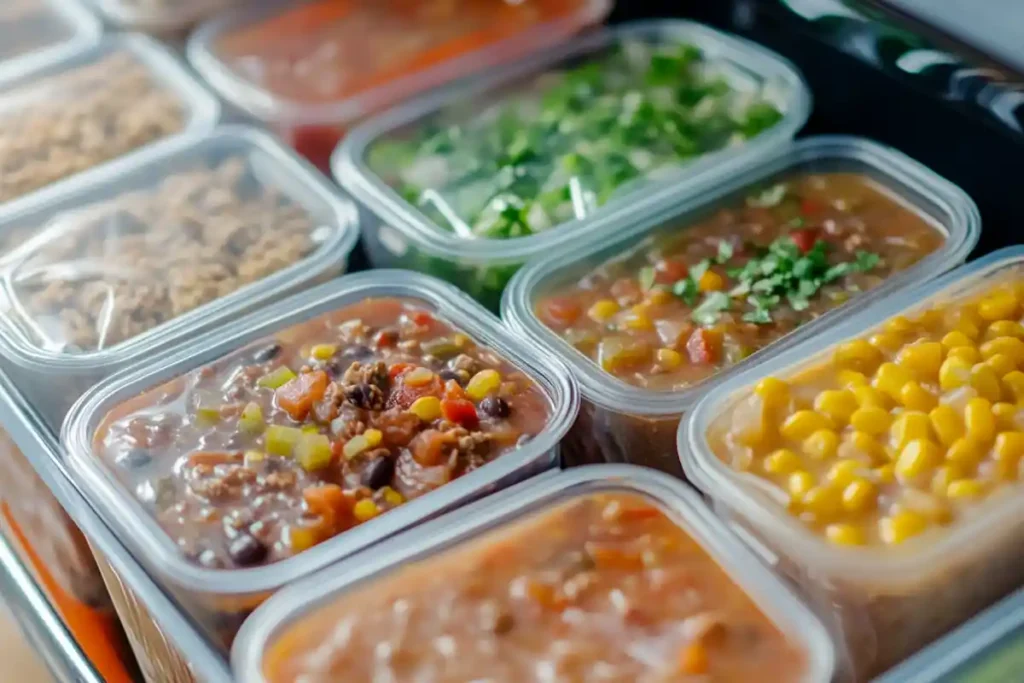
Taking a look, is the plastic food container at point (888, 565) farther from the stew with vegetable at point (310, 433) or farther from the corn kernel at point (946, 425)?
the stew with vegetable at point (310, 433)

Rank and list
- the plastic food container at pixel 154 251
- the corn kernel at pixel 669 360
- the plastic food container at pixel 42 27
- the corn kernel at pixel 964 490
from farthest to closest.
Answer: the plastic food container at pixel 42 27
the plastic food container at pixel 154 251
the corn kernel at pixel 669 360
the corn kernel at pixel 964 490

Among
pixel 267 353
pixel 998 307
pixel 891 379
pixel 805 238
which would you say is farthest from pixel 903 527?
pixel 267 353

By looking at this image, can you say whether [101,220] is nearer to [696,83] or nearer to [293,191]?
[293,191]

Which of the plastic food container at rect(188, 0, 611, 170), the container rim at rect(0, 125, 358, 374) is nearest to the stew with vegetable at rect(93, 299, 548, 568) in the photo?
the container rim at rect(0, 125, 358, 374)

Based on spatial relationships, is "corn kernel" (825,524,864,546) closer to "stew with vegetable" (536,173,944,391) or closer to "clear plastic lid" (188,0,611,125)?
"stew with vegetable" (536,173,944,391)

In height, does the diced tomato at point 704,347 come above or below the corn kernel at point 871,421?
below

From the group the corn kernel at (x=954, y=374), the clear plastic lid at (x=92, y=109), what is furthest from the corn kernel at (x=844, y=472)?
the clear plastic lid at (x=92, y=109)

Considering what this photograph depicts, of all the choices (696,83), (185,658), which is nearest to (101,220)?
(185,658)
